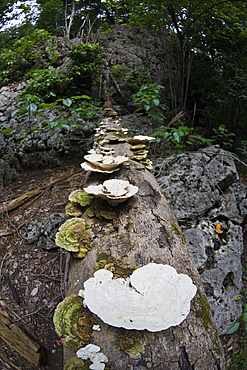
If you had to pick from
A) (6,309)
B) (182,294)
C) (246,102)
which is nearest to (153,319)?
(182,294)

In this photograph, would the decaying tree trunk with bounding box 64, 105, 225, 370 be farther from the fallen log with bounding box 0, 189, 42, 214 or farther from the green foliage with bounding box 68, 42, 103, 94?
the green foliage with bounding box 68, 42, 103, 94

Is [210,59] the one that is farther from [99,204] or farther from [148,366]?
[148,366]

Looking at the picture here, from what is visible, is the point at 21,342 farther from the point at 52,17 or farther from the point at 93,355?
the point at 52,17

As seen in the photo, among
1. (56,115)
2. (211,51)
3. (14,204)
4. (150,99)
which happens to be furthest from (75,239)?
(211,51)

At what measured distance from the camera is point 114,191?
5.16ft

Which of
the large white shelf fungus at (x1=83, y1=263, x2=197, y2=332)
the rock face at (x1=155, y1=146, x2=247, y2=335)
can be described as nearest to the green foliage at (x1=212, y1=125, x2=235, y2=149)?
the rock face at (x1=155, y1=146, x2=247, y2=335)

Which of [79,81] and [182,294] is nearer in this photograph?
[182,294]

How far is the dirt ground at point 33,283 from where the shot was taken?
94.3 inches

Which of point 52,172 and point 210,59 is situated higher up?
point 210,59

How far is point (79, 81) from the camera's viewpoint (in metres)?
6.89

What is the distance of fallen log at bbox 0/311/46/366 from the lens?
2.27m

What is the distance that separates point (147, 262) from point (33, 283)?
2.36 metres

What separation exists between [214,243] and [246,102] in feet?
17.7

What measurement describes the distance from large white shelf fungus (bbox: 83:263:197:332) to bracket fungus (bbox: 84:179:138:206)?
550 millimetres
